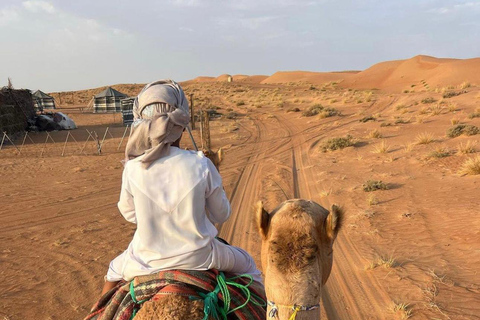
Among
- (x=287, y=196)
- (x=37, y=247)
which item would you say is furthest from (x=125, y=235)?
(x=287, y=196)

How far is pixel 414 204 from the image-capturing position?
8.77 m

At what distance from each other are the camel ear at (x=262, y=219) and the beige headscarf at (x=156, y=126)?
2.71 feet

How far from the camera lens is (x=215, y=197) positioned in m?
2.24

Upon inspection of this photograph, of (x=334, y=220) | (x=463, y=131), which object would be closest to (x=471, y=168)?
(x=463, y=131)

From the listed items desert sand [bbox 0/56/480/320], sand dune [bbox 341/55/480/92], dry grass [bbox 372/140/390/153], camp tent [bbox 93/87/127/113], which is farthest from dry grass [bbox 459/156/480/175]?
sand dune [bbox 341/55/480/92]

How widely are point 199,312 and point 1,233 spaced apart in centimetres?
810

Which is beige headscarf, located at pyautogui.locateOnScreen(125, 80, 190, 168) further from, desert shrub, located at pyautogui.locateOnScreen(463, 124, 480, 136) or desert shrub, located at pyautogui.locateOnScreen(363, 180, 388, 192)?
desert shrub, located at pyautogui.locateOnScreen(463, 124, 480, 136)

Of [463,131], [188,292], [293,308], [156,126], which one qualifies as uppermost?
[156,126]

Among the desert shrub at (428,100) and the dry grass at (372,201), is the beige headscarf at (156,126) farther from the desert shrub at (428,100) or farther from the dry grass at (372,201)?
the desert shrub at (428,100)

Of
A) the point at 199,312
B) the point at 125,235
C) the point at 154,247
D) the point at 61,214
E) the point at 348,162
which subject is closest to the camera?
the point at 199,312

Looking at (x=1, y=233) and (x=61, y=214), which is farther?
(x=61, y=214)

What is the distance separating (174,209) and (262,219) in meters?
0.75

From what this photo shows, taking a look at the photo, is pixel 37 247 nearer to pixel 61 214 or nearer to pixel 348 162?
pixel 61 214

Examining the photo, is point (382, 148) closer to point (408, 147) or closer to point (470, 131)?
point (408, 147)
